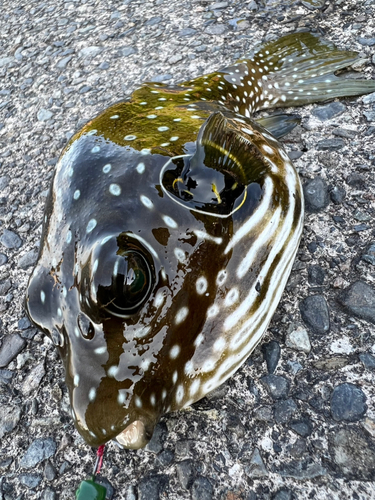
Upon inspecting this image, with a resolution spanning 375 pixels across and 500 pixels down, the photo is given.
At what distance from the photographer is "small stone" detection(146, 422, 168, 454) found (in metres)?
1.91

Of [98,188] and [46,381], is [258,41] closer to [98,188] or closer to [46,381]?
[98,188]

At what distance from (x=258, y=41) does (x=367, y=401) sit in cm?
366

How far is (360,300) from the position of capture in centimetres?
214

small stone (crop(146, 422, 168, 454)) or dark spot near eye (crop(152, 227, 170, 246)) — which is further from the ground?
dark spot near eye (crop(152, 227, 170, 246))

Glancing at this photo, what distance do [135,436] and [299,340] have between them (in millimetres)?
928

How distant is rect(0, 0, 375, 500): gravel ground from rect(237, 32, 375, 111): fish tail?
14 cm

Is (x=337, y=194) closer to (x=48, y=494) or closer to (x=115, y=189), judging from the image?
(x=115, y=189)

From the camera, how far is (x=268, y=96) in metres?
3.51

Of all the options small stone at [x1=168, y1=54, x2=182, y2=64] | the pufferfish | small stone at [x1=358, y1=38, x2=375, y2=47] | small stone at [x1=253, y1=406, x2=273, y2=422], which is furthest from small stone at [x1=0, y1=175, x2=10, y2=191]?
small stone at [x1=358, y1=38, x2=375, y2=47]

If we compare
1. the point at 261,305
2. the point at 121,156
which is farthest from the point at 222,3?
the point at 261,305

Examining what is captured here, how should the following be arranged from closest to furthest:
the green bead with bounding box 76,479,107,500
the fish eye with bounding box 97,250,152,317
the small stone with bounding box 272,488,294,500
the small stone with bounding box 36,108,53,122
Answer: the fish eye with bounding box 97,250,152,317 → the small stone with bounding box 272,488,294,500 → the green bead with bounding box 76,479,107,500 → the small stone with bounding box 36,108,53,122

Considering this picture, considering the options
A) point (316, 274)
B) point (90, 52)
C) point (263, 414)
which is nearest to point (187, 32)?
point (90, 52)

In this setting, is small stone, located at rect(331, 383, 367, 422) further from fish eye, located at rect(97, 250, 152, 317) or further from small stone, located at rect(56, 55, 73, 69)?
small stone, located at rect(56, 55, 73, 69)

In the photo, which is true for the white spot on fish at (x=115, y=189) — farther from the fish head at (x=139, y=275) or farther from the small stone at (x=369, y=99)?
the small stone at (x=369, y=99)
